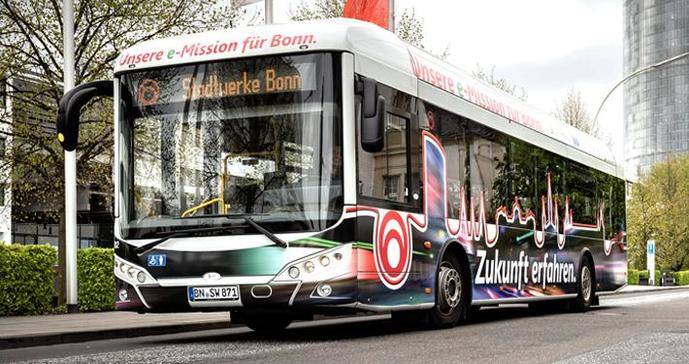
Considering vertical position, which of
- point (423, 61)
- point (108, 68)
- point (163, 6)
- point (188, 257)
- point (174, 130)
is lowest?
point (188, 257)

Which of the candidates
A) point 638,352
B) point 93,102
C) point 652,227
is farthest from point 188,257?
point 652,227

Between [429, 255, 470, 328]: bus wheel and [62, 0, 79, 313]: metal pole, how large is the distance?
793 cm

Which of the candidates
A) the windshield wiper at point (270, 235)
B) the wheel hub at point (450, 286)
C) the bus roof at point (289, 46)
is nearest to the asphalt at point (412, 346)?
the wheel hub at point (450, 286)

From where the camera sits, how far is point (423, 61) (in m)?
12.6

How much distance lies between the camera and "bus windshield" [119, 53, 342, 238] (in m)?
10.4

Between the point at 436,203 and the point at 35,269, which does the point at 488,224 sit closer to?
the point at 436,203

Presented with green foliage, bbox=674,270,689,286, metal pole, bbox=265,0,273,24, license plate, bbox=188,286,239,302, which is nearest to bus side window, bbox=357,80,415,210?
license plate, bbox=188,286,239,302

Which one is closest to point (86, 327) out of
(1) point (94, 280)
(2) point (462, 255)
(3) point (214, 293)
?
(3) point (214, 293)

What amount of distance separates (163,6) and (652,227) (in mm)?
57450

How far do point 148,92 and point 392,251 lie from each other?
3.04 meters

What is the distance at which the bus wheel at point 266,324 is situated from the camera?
12953mm

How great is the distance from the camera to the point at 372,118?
405 inches

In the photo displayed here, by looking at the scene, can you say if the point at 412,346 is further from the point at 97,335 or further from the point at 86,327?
the point at 86,327

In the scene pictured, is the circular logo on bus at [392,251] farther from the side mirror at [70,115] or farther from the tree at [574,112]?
the tree at [574,112]
